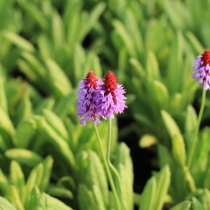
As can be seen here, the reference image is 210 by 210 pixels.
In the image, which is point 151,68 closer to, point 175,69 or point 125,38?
point 175,69

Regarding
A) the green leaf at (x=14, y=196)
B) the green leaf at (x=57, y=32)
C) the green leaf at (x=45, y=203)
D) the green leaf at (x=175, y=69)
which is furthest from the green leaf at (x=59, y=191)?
the green leaf at (x=57, y=32)

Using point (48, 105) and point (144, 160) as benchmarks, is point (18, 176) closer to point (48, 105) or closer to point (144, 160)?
point (48, 105)

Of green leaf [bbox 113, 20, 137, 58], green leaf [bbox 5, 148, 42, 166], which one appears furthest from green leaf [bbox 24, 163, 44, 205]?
green leaf [bbox 113, 20, 137, 58]

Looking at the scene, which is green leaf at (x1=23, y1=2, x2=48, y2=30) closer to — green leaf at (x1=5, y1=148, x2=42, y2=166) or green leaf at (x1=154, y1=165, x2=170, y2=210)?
green leaf at (x1=5, y1=148, x2=42, y2=166)

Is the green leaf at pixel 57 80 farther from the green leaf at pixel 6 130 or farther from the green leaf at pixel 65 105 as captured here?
the green leaf at pixel 6 130

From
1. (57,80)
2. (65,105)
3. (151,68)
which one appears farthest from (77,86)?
(151,68)

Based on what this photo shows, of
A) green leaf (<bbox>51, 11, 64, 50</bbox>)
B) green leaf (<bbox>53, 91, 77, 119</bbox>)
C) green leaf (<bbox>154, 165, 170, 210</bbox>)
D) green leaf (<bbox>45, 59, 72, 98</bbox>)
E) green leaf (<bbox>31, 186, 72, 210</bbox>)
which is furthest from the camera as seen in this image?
green leaf (<bbox>51, 11, 64, 50</bbox>)
